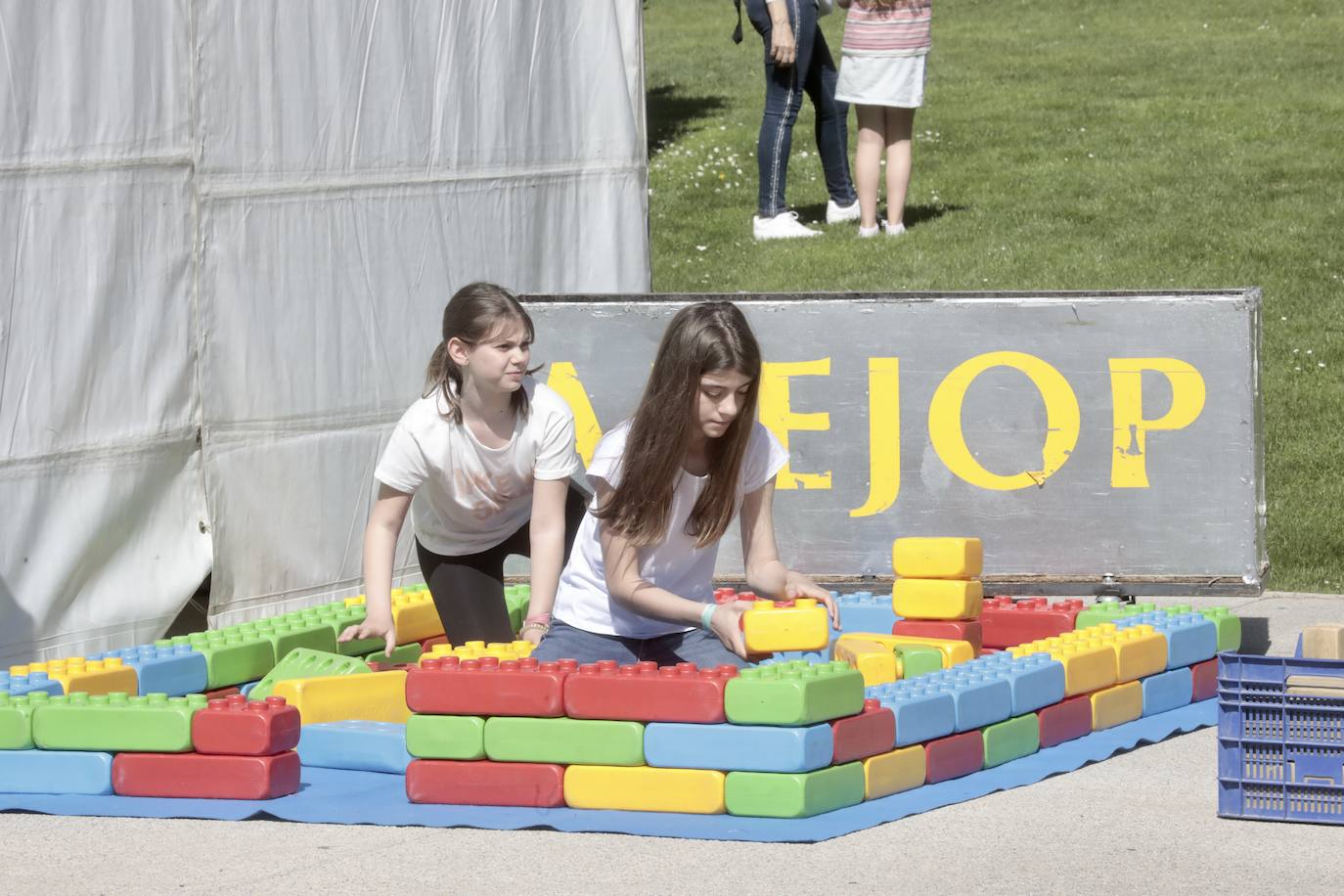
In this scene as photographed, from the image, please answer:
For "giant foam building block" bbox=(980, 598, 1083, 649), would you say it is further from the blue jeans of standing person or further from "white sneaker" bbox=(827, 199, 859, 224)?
"white sneaker" bbox=(827, 199, 859, 224)

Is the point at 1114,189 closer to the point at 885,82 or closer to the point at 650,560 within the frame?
the point at 885,82

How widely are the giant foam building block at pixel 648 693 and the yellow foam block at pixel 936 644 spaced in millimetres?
1377

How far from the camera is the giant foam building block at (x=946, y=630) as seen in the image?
650cm

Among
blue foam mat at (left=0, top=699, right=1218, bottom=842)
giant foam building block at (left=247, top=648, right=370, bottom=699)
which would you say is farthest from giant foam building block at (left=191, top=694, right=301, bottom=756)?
giant foam building block at (left=247, top=648, right=370, bottom=699)

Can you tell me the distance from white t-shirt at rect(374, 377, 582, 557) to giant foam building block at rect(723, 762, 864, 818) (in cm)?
151

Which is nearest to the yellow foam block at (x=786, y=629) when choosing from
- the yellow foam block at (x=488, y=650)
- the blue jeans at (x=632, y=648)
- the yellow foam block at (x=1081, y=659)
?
the blue jeans at (x=632, y=648)

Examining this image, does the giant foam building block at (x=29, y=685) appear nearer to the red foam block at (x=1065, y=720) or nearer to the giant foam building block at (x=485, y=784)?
the giant foam building block at (x=485, y=784)

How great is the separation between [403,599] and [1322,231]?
26.7ft

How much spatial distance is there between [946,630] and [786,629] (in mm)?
1473

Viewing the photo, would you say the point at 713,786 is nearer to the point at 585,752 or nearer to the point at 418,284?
the point at 585,752

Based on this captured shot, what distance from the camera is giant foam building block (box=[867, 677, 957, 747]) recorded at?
5.20 meters

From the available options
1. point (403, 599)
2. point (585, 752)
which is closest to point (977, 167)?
point (403, 599)

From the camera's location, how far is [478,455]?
622 centimetres

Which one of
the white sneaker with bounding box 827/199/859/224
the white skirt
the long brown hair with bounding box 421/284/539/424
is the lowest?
the long brown hair with bounding box 421/284/539/424
